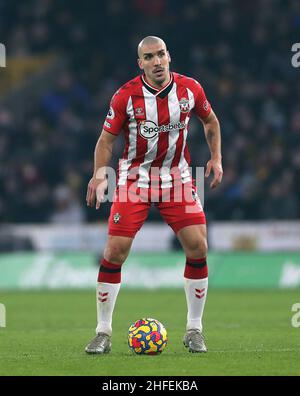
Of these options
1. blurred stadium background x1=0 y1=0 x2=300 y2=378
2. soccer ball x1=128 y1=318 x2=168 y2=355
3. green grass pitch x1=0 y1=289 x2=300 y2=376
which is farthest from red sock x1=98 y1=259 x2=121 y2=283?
blurred stadium background x1=0 y1=0 x2=300 y2=378

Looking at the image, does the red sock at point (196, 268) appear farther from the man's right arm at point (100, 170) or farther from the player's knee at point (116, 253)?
the man's right arm at point (100, 170)

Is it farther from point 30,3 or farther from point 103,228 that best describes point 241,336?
point 30,3

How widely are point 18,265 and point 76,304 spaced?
4.03 meters

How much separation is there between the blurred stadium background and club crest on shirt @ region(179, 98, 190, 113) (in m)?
8.61

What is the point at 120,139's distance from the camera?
846 inches

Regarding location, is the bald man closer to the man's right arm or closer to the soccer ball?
the man's right arm

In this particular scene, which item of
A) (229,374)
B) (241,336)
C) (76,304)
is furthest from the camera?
(76,304)

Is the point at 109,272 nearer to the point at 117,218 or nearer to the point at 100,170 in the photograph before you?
the point at 117,218

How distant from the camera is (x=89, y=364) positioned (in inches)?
312

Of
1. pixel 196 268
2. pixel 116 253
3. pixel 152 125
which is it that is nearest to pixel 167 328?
pixel 196 268

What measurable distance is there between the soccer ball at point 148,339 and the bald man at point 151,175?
0.28 m

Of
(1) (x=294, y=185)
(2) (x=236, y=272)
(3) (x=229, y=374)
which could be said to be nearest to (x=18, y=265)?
(2) (x=236, y=272)

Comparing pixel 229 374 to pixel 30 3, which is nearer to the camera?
pixel 229 374

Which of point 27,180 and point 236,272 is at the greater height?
point 27,180
